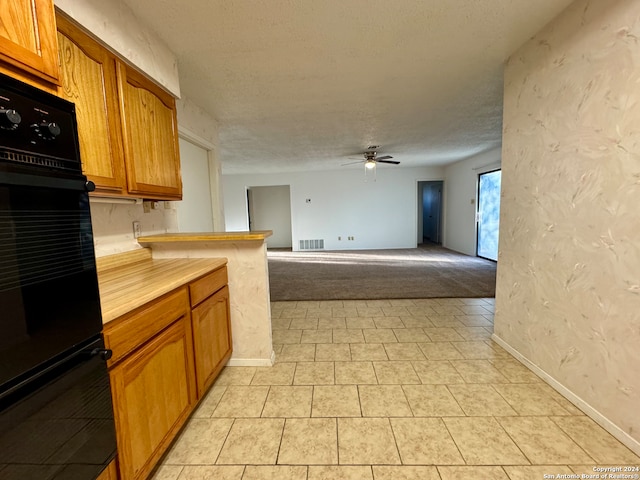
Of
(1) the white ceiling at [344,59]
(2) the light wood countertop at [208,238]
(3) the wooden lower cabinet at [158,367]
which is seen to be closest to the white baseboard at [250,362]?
(3) the wooden lower cabinet at [158,367]

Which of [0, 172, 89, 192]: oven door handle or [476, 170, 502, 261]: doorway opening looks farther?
[476, 170, 502, 261]: doorway opening

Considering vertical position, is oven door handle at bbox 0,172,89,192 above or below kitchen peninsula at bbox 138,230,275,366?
above

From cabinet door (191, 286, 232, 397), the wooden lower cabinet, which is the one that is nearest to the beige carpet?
cabinet door (191, 286, 232, 397)

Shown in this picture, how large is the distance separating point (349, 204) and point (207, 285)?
250 inches

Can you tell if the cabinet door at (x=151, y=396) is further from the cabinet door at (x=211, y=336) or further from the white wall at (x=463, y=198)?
the white wall at (x=463, y=198)

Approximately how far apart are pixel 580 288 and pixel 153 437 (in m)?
2.34

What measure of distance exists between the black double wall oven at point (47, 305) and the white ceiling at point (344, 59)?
1245 millimetres

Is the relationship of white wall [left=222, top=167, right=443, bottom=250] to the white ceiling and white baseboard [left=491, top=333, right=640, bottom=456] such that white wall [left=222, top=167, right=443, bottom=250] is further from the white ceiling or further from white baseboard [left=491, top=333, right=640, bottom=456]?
white baseboard [left=491, top=333, right=640, bottom=456]

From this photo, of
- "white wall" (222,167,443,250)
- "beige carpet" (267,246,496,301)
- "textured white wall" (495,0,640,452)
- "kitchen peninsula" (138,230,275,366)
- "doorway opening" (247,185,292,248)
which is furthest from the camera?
"doorway opening" (247,185,292,248)

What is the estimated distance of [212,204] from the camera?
10.9 feet

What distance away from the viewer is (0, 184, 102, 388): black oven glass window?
0.69 meters

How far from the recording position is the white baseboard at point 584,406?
137cm

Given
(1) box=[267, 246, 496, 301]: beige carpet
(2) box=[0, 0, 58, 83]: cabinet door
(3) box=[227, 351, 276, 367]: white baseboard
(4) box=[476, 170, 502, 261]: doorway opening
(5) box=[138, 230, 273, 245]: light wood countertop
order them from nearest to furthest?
1. (2) box=[0, 0, 58, 83]: cabinet door
2. (5) box=[138, 230, 273, 245]: light wood countertop
3. (3) box=[227, 351, 276, 367]: white baseboard
4. (1) box=[267, 246, 496, 301]: beige carpet
5. (4) box=[476, 170, 502, 261]: doorway opening

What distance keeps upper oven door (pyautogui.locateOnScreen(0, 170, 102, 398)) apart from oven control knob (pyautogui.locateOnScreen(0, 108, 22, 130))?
109 mm
